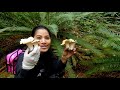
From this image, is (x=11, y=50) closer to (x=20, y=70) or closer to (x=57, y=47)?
(x=57, y=47)

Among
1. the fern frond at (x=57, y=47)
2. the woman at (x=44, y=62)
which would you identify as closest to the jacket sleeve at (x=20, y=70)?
the woman at (x=44, y=62)

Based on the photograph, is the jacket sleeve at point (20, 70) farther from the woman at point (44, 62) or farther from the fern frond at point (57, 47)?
the fern frond at point (57, 47)

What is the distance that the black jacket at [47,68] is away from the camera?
372cm

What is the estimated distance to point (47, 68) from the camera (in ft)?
12.6

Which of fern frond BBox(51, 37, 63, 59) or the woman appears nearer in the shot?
the woman

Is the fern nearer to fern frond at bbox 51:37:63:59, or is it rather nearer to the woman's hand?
fern frond at bbox 51:37:63:59

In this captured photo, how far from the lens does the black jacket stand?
146 inches

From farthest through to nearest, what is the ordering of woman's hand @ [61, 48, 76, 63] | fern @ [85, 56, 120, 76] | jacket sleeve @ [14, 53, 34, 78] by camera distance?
fern @ [85, 56, 120, 76] < woman's hand @ [61, 48, 76, 63] < jacket sleeve @ [14, 53, 34, 78]

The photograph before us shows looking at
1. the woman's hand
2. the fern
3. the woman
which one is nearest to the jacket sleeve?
the woman
